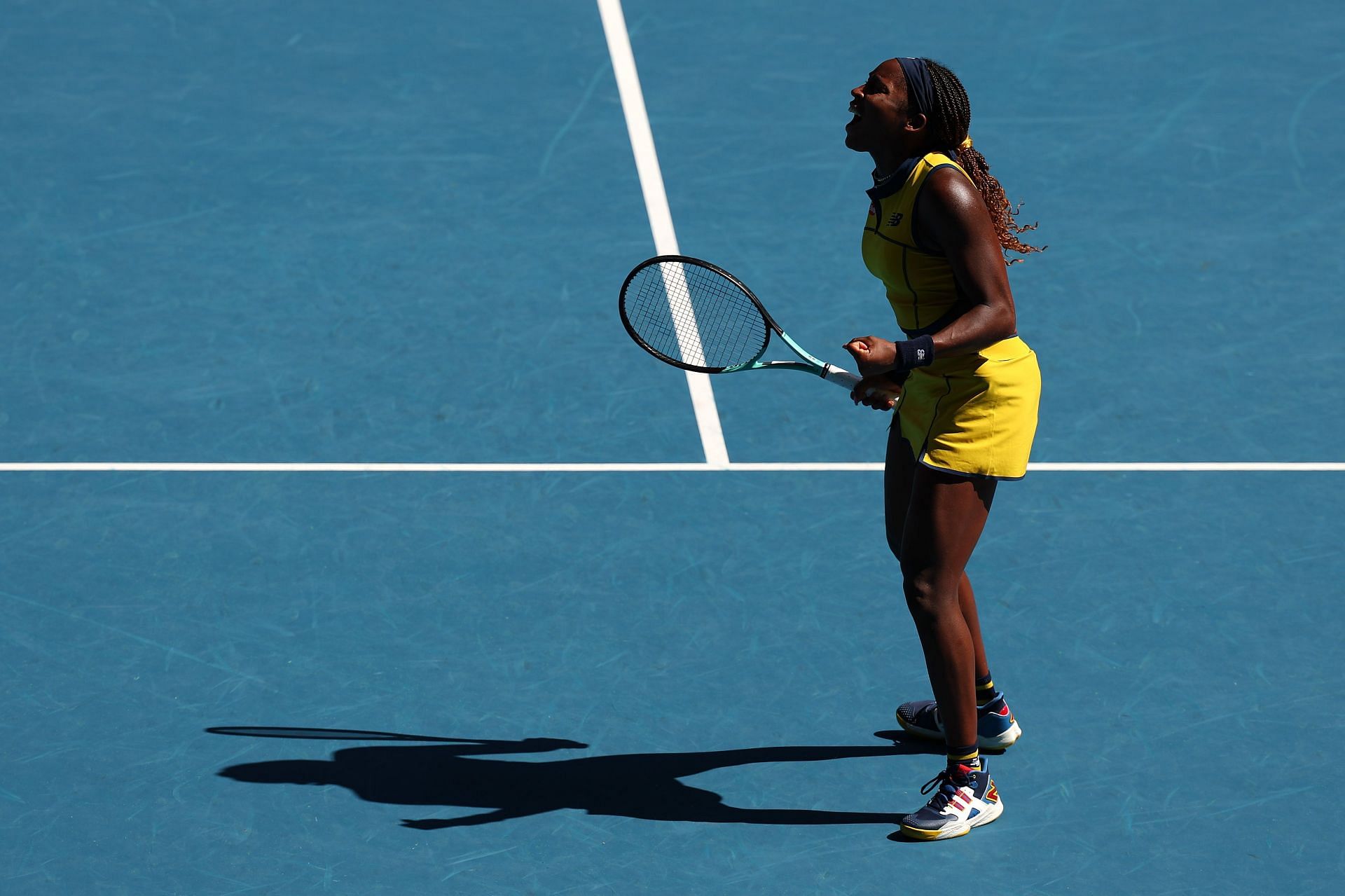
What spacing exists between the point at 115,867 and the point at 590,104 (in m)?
5.74

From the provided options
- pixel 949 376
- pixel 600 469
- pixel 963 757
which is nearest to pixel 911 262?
pixel 949 376

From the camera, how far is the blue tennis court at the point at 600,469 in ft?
16.2

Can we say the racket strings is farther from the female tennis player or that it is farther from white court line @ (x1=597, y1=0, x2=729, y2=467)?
the female tennis player

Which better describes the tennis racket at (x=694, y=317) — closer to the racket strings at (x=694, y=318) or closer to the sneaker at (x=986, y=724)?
the racket strings at (x=694, y=318)

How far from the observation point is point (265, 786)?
502cm

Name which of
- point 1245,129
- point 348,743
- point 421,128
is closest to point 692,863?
point 348,743

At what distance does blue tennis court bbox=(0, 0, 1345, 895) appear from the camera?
195 inches

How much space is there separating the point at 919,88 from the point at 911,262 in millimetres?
436

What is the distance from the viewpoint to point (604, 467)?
6723mm

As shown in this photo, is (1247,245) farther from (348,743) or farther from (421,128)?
(348,743)

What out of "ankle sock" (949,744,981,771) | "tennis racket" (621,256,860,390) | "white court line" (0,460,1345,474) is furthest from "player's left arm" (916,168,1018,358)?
"white court line" (0,460,1345,474)

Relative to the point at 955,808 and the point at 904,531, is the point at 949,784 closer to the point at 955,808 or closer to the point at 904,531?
the point at 955,808

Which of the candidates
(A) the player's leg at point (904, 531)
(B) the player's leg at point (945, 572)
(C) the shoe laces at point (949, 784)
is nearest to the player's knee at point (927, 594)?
(B) the player's leg at point (945, 572)

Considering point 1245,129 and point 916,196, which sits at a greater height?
point 916,196
